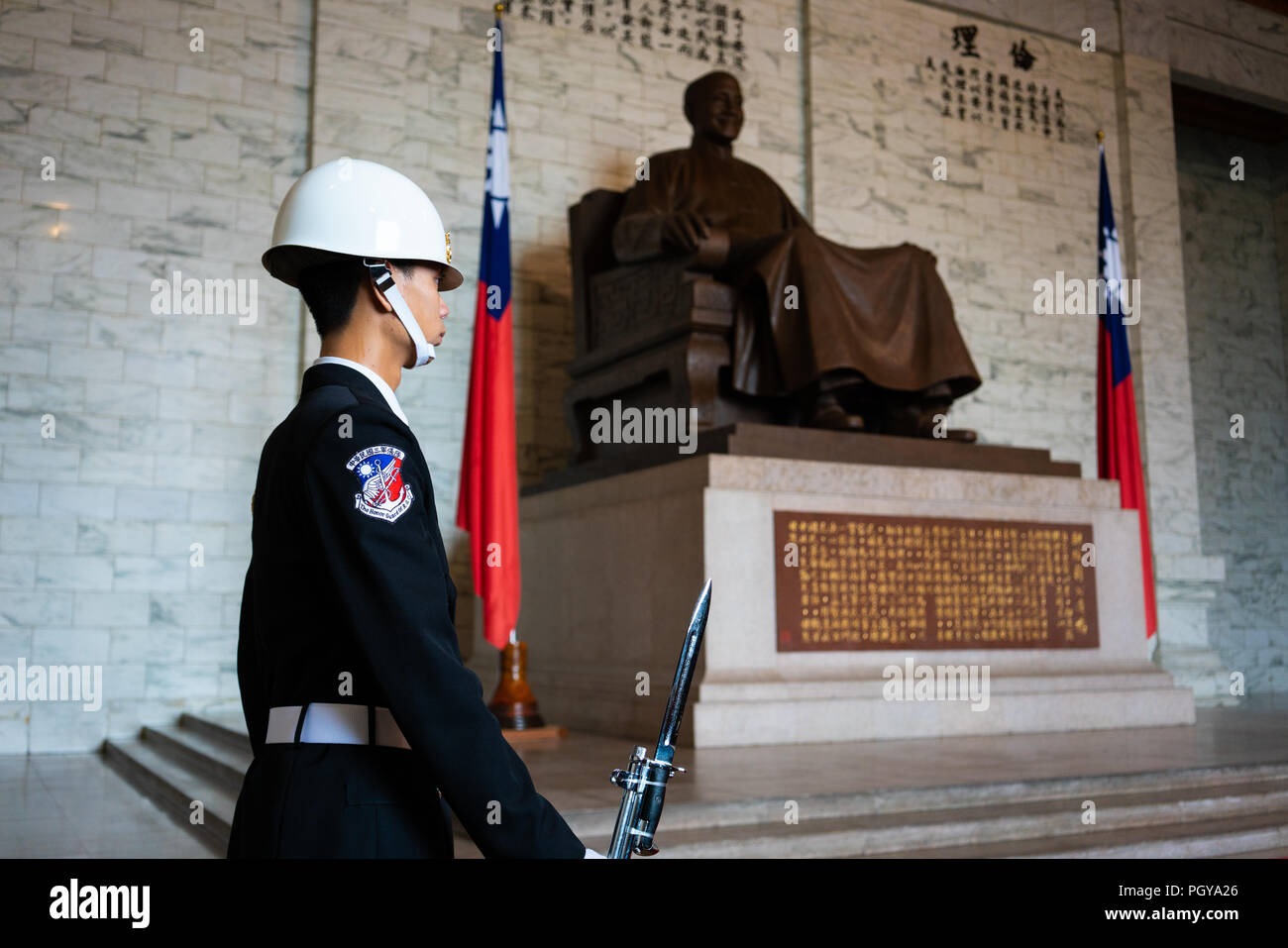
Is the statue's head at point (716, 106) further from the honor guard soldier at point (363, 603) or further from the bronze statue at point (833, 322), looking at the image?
the honor guard soldier at point (363, 603)

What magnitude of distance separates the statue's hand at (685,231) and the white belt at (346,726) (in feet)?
12.1

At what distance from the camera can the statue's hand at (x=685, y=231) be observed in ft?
14.8

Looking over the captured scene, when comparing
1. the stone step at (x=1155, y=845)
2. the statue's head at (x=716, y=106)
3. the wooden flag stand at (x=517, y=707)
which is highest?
the statue's head at (x=716, y=106)

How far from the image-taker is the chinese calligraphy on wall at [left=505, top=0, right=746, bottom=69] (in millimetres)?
6406

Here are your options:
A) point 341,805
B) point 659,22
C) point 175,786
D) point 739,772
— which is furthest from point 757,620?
point 659,22

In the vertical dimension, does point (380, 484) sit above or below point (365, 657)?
above

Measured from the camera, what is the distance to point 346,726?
1.03m

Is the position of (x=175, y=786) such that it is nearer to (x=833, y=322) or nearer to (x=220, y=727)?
(x=220, y=727)

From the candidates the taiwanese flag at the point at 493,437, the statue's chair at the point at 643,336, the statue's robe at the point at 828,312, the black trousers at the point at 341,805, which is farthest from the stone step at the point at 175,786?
the statue's robe at the point at 828,312

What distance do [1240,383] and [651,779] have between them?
1001cm

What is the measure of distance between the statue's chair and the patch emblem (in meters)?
3.49

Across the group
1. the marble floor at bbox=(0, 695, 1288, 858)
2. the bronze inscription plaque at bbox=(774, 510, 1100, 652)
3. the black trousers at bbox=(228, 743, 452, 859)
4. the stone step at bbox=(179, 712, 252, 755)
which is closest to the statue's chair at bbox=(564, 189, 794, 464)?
the bronze inscription plaque at bbox=(774, 510, 1100, 652)

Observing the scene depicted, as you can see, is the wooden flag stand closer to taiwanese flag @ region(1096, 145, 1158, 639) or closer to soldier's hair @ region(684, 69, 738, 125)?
soldier's hair @ region(684, 69, 738, 125)
